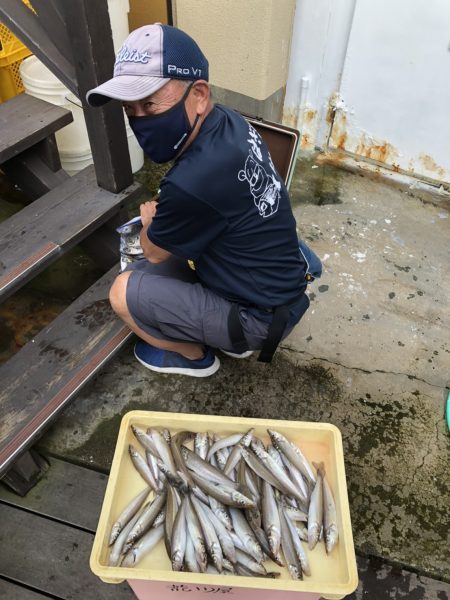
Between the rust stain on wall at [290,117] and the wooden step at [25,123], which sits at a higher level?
the wooden step at [25,123]

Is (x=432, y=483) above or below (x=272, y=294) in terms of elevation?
below

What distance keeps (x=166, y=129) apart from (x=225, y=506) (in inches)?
63.4

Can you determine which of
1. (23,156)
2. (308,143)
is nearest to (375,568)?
(23,156)

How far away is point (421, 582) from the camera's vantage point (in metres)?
2.18

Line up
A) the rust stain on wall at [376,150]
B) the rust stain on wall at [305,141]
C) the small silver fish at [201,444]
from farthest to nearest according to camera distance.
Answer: the rust stain on wall at [305,141]
the rust stain on wall at [376,150]
the small silver fish at [201,444]

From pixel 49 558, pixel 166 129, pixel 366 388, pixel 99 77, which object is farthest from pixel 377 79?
pixel 49 558

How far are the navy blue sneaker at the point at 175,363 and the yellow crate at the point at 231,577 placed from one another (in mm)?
670

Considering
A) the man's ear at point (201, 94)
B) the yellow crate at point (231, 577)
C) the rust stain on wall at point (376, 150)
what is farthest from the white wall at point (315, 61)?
the yellow crate at point (231, 577)

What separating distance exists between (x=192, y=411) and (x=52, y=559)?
3.27 ft

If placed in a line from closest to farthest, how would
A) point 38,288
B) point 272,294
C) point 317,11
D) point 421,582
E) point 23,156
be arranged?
point 421,582 < point 272,294 < point 23,156 < point 38,288 < point 317,11

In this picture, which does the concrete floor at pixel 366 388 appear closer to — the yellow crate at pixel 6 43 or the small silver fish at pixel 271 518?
the small silver fish at pixel 271 518

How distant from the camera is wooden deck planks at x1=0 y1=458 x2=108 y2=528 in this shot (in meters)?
2.37

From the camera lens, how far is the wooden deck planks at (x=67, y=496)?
93.4 inches

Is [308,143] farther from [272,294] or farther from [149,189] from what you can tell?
[272,294]
